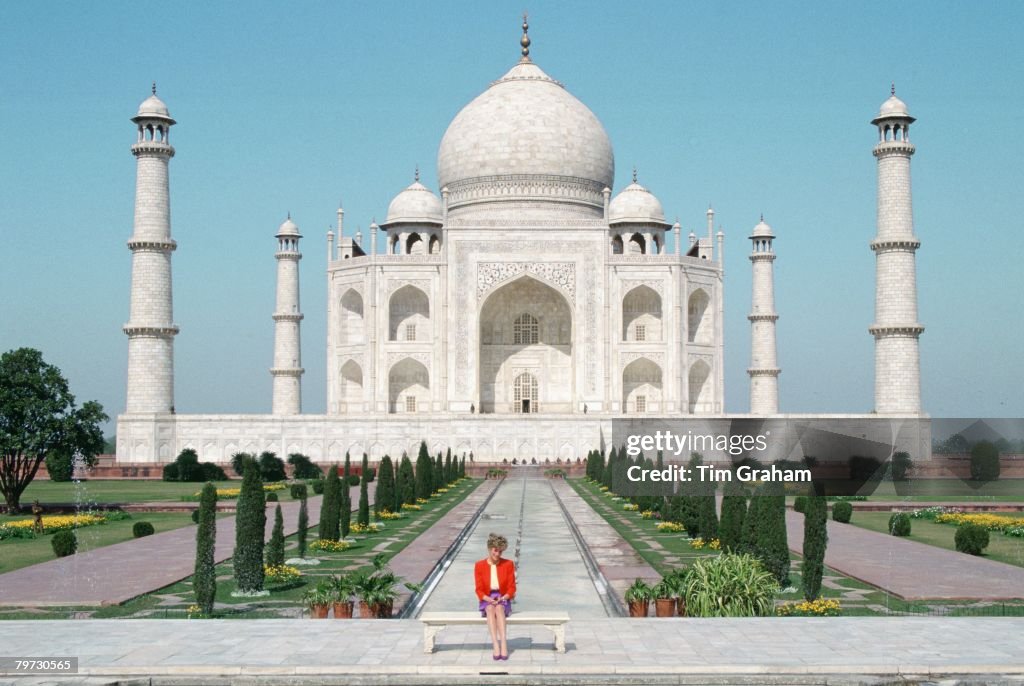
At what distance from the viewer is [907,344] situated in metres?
33.2

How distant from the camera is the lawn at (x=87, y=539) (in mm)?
13539

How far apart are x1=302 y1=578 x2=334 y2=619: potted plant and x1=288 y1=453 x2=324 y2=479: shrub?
888 inches

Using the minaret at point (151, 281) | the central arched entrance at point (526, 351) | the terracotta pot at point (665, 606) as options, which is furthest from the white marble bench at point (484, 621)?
the central arched entrance at point (526, 351)

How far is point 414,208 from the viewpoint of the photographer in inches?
1631

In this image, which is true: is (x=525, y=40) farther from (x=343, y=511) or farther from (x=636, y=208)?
(x=343, y=511)

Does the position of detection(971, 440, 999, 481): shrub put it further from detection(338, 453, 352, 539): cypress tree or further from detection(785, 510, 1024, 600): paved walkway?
detection(338, 453, 352, 539): cypress tree

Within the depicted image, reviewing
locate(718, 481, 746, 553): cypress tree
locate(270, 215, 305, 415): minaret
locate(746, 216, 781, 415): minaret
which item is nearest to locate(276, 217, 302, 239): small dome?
locate(270, 215, 305, 415): minaret

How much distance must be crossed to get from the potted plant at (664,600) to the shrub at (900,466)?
17689mm

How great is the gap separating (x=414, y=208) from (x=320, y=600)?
1302 inches

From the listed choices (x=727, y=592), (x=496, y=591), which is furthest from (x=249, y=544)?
(x=727, y=592)

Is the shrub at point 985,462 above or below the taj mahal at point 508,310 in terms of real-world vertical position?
below

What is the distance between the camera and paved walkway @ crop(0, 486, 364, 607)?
10.3 meters

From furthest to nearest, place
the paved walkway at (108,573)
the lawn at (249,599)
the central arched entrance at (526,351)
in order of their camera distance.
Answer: the central arched entrance at (526,351) → the paved walkway at (108,573) → the lawn at (249,599)

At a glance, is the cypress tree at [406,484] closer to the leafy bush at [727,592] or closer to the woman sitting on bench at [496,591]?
the leafy bush at [727,592]
